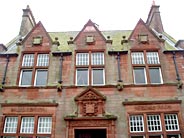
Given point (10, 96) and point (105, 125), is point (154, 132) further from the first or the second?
point (10, 96)

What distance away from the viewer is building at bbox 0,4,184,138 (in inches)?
555

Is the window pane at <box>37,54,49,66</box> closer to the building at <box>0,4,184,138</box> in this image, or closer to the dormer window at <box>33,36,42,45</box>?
the building at <box>0,4,184,138</box>

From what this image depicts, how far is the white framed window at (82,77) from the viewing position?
15.9 m

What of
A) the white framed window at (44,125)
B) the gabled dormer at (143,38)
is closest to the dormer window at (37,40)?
the white framed window at (44,125)

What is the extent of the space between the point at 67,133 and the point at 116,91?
400cm

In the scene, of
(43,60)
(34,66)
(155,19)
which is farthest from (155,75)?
(34,66)

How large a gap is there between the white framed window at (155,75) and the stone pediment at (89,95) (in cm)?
363

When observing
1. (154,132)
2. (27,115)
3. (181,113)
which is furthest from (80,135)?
(181,113)

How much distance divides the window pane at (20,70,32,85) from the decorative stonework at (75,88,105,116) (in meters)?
3.73

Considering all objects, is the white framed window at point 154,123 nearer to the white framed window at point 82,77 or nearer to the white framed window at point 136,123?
the white framed window at point 136,123

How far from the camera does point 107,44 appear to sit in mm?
17453

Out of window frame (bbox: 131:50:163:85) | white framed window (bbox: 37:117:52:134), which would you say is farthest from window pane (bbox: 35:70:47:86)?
window frame (bbox: 131:50:163:85)

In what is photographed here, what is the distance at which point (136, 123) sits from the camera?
14.2m

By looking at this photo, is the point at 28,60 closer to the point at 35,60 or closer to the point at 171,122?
the point at 35,60
